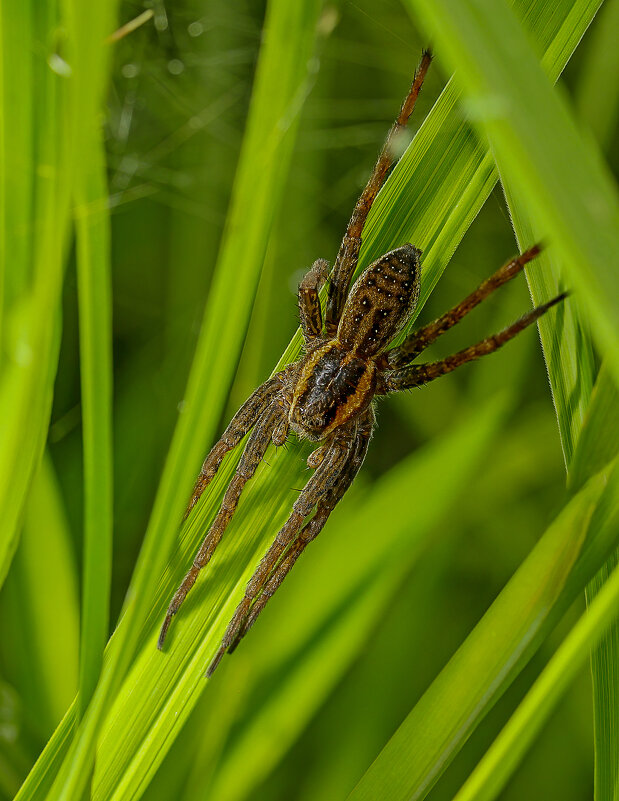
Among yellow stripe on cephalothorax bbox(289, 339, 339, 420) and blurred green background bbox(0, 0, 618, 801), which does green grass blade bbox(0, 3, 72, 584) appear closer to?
blurred green background bbox(0, 0, 618, 801)

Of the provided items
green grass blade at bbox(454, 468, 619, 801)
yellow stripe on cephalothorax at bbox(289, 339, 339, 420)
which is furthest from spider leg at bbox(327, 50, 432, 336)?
green grass blade at bbox(454, 468, 619, 801)

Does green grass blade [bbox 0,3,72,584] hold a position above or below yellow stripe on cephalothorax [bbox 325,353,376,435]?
above

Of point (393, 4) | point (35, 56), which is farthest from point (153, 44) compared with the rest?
point (35, 56)

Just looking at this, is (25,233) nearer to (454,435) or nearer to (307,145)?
(454,435)

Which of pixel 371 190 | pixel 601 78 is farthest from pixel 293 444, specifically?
pixel 601 78

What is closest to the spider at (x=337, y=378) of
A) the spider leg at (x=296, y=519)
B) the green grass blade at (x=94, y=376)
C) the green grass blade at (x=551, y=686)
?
the spider leg at (x=296, y=519)

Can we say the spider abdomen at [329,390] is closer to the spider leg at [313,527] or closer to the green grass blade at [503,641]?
the spider leg at [313,527]

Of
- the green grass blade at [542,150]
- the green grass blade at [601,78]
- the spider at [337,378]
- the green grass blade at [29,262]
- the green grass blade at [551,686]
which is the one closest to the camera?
the green grass blade at [542,150]
